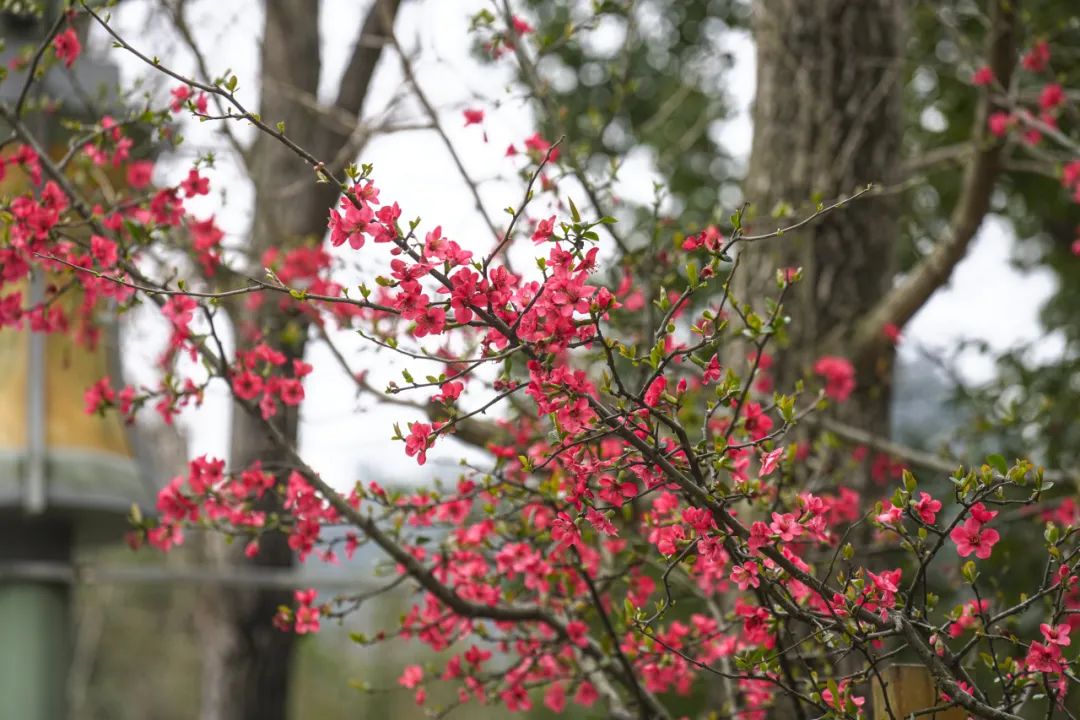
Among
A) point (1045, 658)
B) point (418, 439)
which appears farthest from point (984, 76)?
point (418, 439)

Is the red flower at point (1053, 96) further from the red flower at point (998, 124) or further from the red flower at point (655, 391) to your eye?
the red flower at point (655, 391)

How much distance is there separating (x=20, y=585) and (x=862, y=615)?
11.5ft

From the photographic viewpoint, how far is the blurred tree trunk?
639cm

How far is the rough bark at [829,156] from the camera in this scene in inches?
172

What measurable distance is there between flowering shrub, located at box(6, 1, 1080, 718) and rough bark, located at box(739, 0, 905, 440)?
23 centimetres

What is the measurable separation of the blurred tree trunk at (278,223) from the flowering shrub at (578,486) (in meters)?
1.43

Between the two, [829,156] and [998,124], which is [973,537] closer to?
[829,156]

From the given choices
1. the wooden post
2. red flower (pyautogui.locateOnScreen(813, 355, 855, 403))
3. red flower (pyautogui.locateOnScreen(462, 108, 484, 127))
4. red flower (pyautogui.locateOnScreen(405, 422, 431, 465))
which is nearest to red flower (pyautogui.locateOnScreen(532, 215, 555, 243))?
red flower (pyautogui.locateOnScreen(405, 422, 431, 465))

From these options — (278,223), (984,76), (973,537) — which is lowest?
(973,537)

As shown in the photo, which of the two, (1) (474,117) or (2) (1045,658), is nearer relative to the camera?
(2) (1045,658)

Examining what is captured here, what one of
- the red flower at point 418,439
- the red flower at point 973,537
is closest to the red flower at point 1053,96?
the red flower at point 973,537

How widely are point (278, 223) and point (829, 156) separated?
285 cm

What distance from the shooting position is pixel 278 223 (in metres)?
6.11

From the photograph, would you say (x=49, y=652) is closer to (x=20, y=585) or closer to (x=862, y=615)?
(x=20, y=585)
